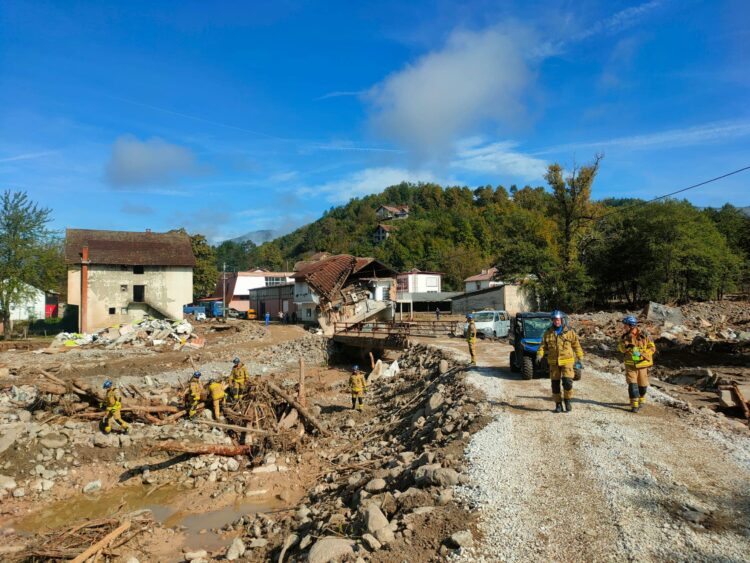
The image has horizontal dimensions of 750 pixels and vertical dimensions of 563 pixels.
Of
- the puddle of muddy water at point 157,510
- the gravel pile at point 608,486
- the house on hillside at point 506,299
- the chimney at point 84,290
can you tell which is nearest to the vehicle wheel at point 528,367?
the gravel pile at point 608,486

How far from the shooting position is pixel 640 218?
4062 cm

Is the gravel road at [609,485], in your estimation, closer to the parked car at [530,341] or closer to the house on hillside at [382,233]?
the parked car at [530,341]

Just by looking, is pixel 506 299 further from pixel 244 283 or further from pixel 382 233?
pixel 382 233

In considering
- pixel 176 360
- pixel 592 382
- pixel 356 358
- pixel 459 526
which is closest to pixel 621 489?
pixel 459 526

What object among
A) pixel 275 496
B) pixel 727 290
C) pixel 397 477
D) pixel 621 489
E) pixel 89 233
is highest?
pixel 89 233

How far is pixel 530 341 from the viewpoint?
520 inches

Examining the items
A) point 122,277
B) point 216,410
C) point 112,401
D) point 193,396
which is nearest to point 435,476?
point 216,410

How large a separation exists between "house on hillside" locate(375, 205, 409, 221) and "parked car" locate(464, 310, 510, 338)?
78.2 m

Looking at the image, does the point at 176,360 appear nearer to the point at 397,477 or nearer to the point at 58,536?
the point at 58,536

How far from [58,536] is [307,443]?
638 cm

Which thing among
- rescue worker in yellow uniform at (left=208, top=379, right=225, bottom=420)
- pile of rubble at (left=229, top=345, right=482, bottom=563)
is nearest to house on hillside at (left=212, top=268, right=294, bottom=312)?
rescue worker in yellow uniform at (left=208, top=379, right=225, bottom=420)

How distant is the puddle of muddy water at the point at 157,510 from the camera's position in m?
9.59

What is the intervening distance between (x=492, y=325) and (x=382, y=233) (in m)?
66.5

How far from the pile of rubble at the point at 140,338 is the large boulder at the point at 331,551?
25.6 metres
